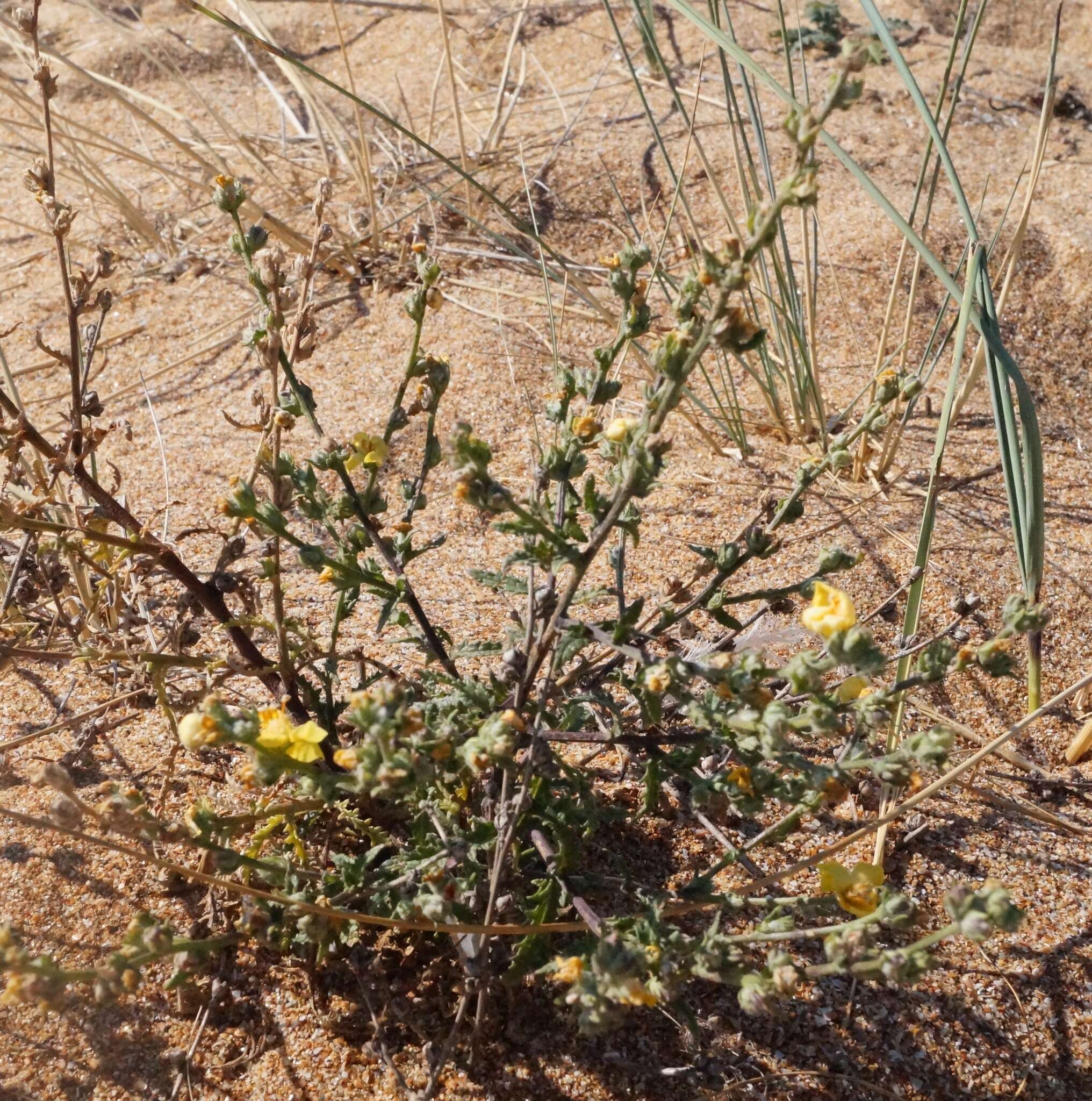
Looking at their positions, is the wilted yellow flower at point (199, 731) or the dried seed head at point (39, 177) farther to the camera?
the dried seed head at point (39, 177)

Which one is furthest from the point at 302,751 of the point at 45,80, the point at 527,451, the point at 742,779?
the point at 527,451

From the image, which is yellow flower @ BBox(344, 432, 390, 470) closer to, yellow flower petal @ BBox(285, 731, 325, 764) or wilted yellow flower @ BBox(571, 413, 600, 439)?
wilted yellow flower @ BBox(571, 413, 600, 439)

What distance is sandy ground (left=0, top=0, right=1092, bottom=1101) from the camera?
1.20 m

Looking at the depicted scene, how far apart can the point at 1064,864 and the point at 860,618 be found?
47cm

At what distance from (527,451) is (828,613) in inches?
49.8

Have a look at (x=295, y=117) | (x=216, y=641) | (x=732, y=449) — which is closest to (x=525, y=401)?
(x=732, y=449)

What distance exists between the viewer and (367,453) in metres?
1.25

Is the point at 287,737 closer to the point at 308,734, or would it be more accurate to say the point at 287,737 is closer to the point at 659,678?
the point at 308,734

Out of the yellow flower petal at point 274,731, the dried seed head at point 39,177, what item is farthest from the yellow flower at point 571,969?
the dried seed head at point 39,177

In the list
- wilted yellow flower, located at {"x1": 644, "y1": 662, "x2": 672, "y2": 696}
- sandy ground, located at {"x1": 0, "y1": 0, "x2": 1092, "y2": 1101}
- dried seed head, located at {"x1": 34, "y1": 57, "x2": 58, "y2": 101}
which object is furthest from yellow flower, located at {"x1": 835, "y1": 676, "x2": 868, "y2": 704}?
dried seed head, located at {"x1": 34, "y1": 57, "x2": 58, "y2": 101}

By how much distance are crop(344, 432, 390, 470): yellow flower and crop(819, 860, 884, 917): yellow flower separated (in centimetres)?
66

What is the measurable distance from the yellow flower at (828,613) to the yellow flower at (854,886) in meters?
0.25

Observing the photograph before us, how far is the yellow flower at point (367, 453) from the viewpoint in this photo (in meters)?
1.24

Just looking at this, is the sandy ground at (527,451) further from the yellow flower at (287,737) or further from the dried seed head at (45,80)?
the dried seed head at (45,80)
